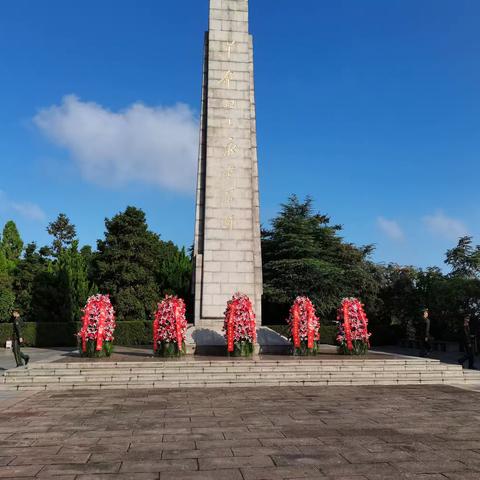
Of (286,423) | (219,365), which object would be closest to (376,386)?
(219,365)

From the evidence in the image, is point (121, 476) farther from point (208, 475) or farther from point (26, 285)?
point (26, 285)

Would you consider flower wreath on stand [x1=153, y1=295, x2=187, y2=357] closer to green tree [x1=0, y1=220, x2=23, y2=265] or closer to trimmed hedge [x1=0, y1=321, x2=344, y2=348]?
trimmed hedge [x1=0, y1=321, x2=344, y2=348]

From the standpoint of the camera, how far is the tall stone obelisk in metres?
15.9

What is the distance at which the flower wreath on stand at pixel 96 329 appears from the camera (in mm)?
12312

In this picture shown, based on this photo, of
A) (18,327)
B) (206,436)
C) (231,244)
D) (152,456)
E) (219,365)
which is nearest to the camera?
(152,456)

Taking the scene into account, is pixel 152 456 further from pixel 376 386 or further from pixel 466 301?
pixel 466 301

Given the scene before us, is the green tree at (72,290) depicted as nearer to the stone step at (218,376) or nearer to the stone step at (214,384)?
the stone step at (218,376)

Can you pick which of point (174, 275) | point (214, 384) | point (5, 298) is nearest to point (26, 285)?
point (5, 298)

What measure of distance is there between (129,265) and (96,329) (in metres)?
14.8

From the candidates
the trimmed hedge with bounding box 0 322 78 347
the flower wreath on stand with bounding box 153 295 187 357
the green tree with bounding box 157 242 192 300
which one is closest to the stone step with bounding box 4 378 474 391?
the flower wreath on stand with bounding box 153 295 187 357

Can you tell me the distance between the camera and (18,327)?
496 inches

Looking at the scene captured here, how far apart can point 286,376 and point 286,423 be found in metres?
4.34

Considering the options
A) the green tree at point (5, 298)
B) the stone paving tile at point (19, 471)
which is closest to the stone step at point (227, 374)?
the stone paving tile at point (19, 471)

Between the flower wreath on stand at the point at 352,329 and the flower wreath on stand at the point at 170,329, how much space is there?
4334 millimetres
